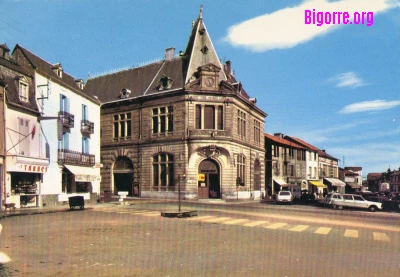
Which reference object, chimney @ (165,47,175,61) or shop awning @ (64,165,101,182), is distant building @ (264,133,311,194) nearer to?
chimney @ (165,47,175,61)

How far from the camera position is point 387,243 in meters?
13.6

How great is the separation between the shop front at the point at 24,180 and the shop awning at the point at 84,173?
3.43m

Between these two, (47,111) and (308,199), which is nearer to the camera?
(47,111)

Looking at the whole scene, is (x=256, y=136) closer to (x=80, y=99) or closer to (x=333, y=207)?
(x=333, y=207)

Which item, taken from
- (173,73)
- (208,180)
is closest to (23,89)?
(173,73)

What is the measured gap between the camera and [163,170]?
43.2 metres

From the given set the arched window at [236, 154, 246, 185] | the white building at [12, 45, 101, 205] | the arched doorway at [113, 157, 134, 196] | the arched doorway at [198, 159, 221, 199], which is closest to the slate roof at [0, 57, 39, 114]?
the white building at [12, 45, 101, 205]

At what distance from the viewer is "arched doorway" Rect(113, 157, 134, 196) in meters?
46.2

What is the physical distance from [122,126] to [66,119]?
58.9 ft

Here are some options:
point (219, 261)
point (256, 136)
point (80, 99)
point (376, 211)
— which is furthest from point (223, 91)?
point (219, 261)

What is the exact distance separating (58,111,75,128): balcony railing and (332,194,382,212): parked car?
23405 mm

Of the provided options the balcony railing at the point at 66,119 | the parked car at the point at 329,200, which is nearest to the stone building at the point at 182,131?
the parked car at the point at 329,200

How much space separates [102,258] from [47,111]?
2061 cm

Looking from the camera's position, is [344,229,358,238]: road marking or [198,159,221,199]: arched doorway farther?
[198,159,221,199]: arched doorway
